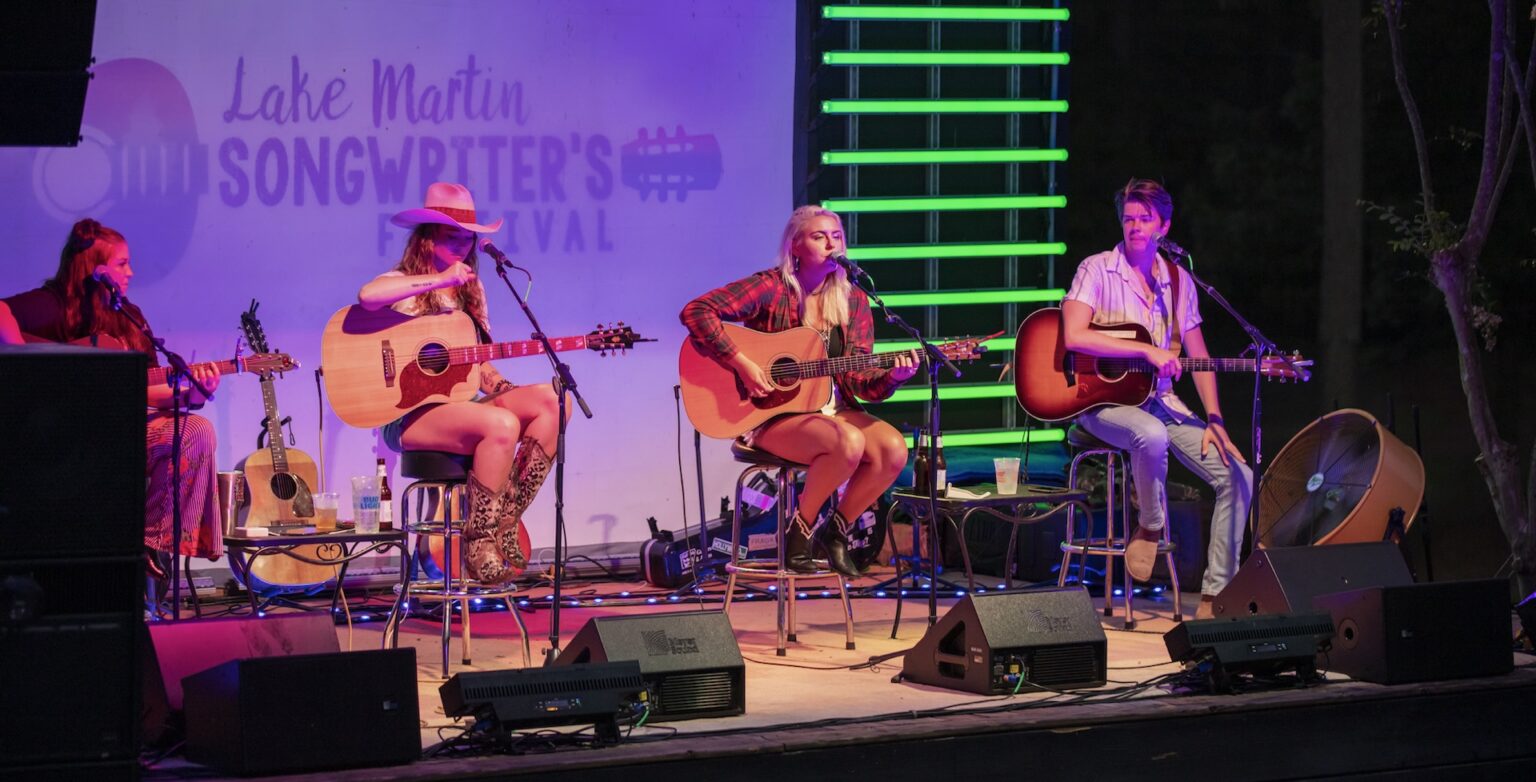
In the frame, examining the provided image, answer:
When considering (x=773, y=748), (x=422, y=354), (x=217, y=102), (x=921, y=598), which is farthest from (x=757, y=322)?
(x=217, y=102)

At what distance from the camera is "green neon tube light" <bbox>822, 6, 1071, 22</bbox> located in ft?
25.1

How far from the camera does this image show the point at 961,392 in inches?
315

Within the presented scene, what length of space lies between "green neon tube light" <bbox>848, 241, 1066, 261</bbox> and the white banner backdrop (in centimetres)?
51

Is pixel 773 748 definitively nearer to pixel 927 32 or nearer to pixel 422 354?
pixel 422 354

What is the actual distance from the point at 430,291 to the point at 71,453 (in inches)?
89.3

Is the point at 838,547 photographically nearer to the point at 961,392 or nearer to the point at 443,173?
the point at 961,392

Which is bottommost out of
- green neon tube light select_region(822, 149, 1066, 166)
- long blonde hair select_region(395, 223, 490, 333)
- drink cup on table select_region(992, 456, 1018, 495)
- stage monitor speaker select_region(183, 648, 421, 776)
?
stage monitor speaker select_region(183, 648, 421, 776)

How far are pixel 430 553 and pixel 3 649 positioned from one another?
11.7 feet

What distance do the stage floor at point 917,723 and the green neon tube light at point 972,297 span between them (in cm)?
260

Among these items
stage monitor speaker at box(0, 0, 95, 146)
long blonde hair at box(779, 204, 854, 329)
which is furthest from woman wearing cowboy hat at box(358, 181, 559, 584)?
stage monitor speaker at box(0, 0, 95, 146)

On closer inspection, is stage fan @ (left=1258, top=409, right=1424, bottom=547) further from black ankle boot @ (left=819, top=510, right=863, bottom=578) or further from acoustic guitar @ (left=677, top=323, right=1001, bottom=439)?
black ankle boot @ (left=819, top=510, right=863, bottom=578)

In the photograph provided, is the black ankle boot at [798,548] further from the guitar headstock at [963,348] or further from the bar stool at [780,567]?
the guitar headstock at [963,348]

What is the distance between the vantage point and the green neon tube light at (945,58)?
7.67m

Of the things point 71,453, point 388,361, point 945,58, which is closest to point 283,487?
point 388,361
